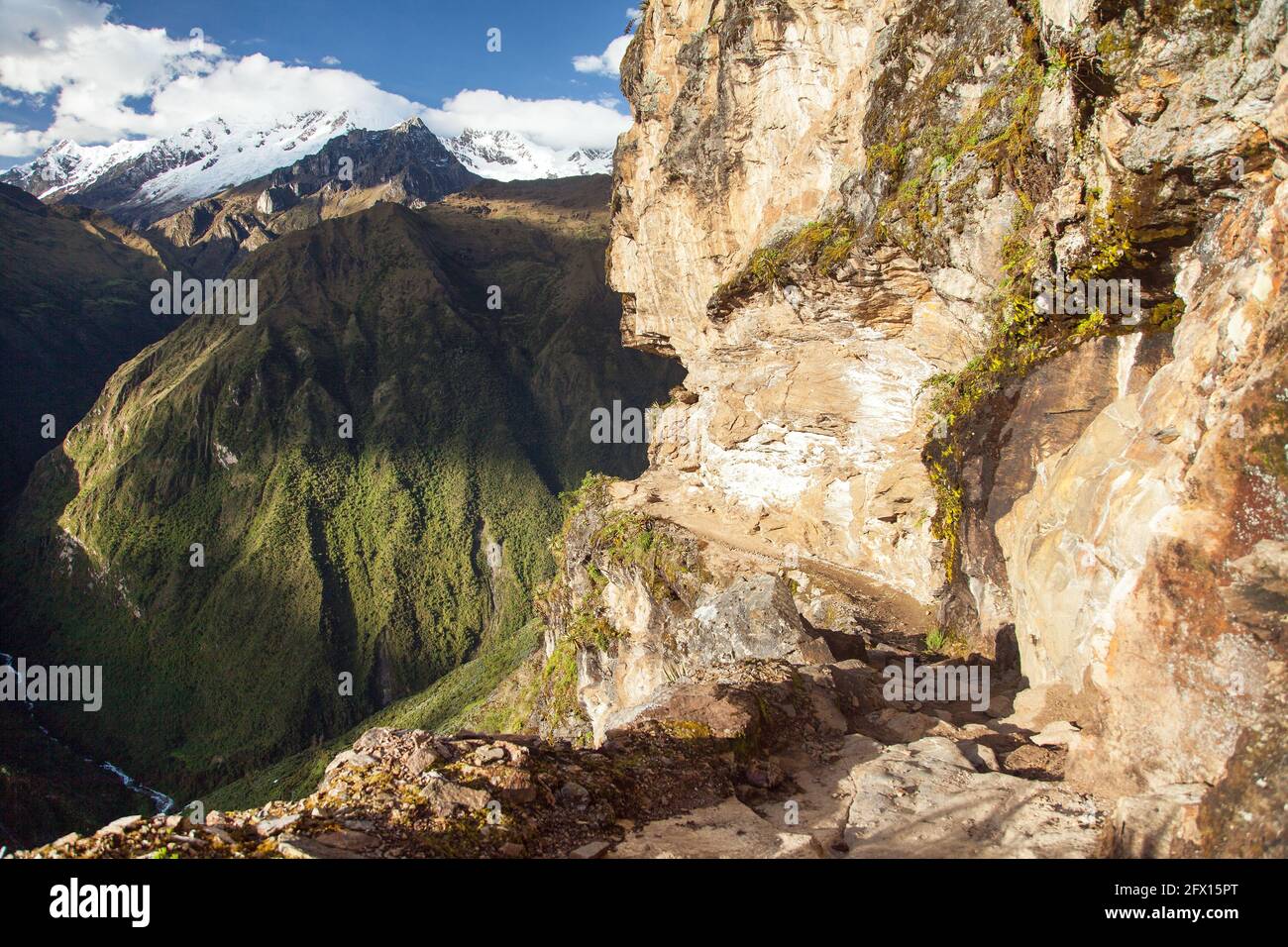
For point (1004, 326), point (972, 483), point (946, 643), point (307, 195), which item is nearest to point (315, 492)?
point (946, 643)

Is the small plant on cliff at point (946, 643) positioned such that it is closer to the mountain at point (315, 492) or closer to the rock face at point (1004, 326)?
the rock face at point (1004, 326)

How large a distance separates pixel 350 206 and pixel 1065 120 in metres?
175

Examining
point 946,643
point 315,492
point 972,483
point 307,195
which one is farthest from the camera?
point 307,195

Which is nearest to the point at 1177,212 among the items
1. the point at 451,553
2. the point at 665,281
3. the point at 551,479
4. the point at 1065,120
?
the point at 1065,120

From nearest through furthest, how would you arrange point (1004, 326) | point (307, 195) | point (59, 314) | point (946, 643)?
point (1004, 326), point (946, 643), point (59, 314), point (307, 195)

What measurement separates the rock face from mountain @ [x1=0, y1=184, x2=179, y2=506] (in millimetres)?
108441

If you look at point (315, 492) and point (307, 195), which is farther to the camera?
point (307, 195)

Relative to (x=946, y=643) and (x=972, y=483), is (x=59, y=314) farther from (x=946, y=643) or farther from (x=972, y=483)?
(x=972, y=483)

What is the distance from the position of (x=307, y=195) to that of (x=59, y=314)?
7927 centimetres

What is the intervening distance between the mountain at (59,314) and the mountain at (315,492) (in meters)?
18.4

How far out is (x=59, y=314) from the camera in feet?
372

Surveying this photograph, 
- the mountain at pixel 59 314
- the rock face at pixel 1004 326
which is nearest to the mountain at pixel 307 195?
the mountain at pixel 59 314

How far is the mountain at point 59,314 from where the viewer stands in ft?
326
